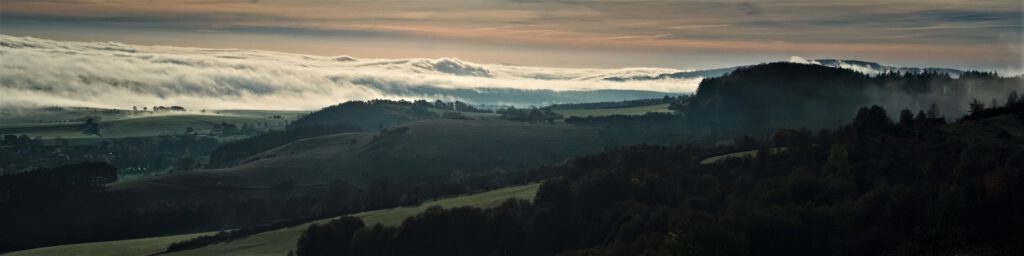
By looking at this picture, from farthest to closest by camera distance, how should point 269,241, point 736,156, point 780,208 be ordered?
1. point 736,156
2. point 269,241
3. point 780,208

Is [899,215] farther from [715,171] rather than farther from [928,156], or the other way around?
[715,171]

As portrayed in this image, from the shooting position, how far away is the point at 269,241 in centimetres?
13675

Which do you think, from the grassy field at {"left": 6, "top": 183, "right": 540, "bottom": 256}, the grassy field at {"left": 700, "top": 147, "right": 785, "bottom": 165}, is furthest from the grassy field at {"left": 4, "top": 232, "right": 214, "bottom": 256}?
the grassy field at {"left": 700, "top": 147, "right": 785, "bottom": 165}

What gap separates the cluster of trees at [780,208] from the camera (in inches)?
3396

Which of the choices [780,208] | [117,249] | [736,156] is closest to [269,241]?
[117,249]

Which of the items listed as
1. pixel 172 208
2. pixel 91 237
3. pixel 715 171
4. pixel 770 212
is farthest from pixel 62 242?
pixel 770 212

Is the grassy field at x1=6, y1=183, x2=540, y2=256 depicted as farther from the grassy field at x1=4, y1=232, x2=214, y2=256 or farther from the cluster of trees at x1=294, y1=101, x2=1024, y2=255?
the cluster of trees at x1=294, y1=101, x2=1024, y2=255

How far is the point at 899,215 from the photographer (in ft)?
303

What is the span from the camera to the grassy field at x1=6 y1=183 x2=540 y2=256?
5162 inches

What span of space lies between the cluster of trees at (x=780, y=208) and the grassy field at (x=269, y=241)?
7180 mm

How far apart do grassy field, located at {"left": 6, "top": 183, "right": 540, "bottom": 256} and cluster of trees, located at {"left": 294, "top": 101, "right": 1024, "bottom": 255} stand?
7.18 metres

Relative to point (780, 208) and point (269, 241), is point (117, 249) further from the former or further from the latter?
point (780, 208)

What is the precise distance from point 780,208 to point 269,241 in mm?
61538

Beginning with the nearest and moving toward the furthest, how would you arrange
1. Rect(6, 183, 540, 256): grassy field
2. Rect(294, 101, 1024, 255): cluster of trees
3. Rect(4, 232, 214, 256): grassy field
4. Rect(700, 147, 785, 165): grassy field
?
1. Rect(294, 101, 1024, 255): cluster of trees
2. Rect(6, 183, 540, 256): grassy field
3. Rect(4, 232, 214, 256): grassy field
4. Rect(700, 147, 785, 165): grassy field
